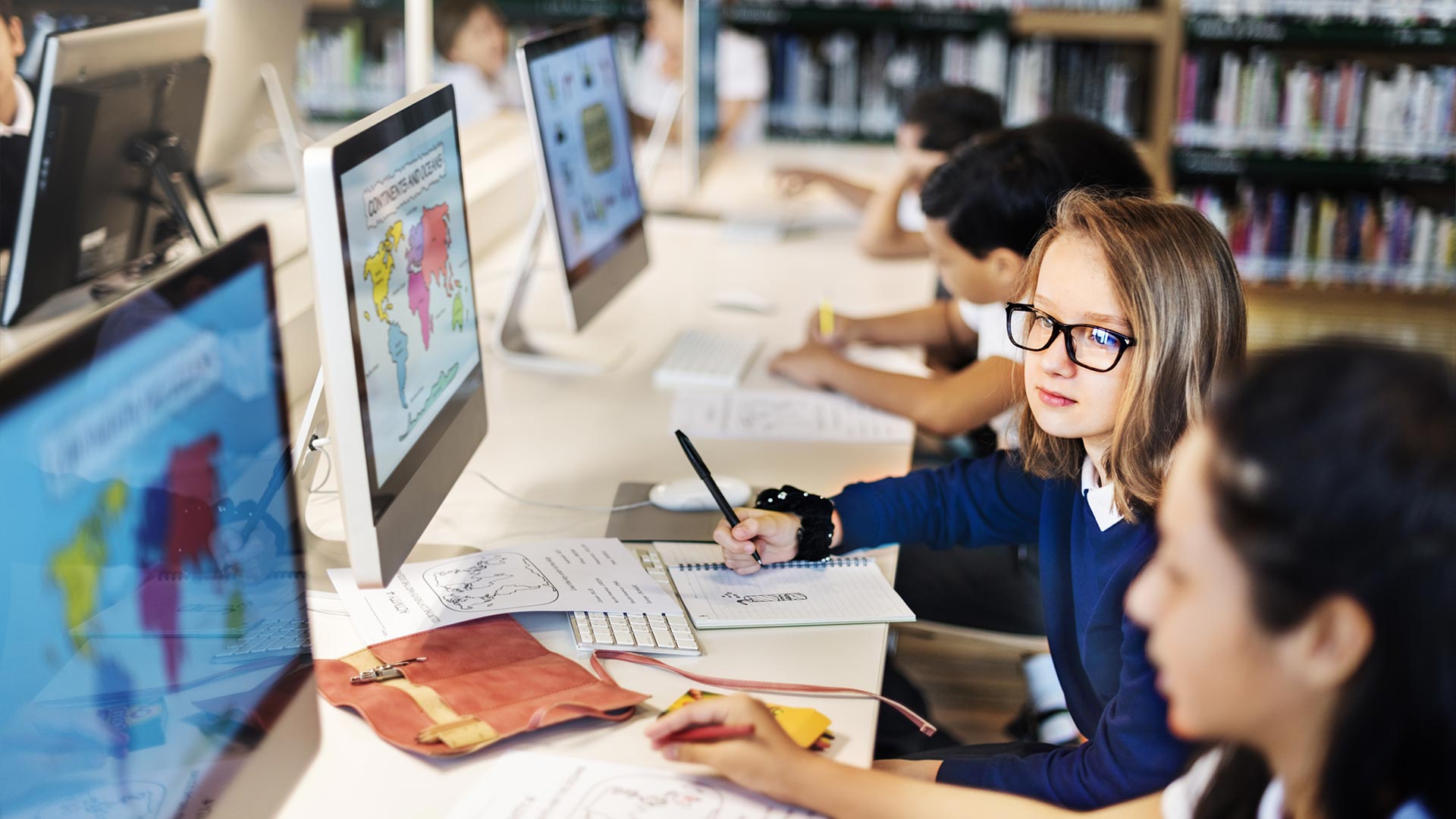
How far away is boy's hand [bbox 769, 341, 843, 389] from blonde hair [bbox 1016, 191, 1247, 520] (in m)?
0.77

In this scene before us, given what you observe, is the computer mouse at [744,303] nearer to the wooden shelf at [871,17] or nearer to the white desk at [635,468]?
the white desk at [635,468]

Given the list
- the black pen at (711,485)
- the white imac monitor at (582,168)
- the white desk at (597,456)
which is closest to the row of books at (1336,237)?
the white desk at (597,456)

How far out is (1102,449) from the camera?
1.16m

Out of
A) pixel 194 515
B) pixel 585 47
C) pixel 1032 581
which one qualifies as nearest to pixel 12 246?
pixel 585 47

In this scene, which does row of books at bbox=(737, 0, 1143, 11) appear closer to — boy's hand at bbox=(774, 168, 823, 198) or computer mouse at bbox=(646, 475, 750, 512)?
boy's hand at bbox=(774, 168, 823, 198)

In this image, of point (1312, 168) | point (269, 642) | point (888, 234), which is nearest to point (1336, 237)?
point (1312, 168)

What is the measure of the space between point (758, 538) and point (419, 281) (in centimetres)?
43

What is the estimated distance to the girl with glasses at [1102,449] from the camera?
3.24 ft

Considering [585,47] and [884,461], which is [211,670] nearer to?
[884,461]

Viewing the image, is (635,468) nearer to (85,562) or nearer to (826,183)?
(85,562)

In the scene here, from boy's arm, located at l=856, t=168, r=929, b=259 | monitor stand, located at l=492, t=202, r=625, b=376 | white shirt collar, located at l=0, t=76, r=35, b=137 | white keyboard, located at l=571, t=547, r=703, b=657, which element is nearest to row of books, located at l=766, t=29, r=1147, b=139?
boy's arm, located at l=856, t=168, r=929, b=259

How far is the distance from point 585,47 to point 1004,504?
967mm

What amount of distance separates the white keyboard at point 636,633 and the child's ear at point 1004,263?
84cm

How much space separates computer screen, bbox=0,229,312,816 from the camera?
2.03 feet
